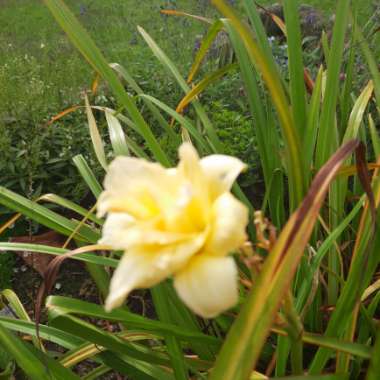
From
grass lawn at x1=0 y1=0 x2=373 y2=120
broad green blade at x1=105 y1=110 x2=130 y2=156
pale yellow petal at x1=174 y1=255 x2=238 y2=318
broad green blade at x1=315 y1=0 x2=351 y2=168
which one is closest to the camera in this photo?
pale yellow petal at x1=174 y1=255 x2=238 y2=318

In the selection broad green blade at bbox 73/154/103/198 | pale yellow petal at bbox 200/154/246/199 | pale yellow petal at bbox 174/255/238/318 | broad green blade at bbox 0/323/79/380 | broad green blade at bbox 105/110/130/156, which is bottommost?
broad green blade at bbox 0/323/79/380

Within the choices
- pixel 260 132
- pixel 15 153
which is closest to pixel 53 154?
pixel 15 153

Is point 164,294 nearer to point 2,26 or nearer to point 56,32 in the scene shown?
point 56,32

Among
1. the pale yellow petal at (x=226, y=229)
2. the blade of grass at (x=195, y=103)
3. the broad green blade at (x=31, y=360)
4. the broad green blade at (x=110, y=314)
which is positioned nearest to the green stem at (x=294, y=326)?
the pale yellow petal at (x=226, y=229)

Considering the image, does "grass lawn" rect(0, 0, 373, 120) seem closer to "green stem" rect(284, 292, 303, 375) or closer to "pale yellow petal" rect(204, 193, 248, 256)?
"green stem" rect(284, 292, 303, 375)

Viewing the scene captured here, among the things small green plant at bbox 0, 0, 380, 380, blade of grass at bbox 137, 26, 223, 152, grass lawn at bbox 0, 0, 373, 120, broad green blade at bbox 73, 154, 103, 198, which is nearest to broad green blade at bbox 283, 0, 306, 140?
small green plant at bbox 0, 0, 380, 380

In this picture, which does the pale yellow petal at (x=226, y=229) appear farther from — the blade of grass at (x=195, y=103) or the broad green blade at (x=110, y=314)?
the blade of grass at (x=195, y=103)
